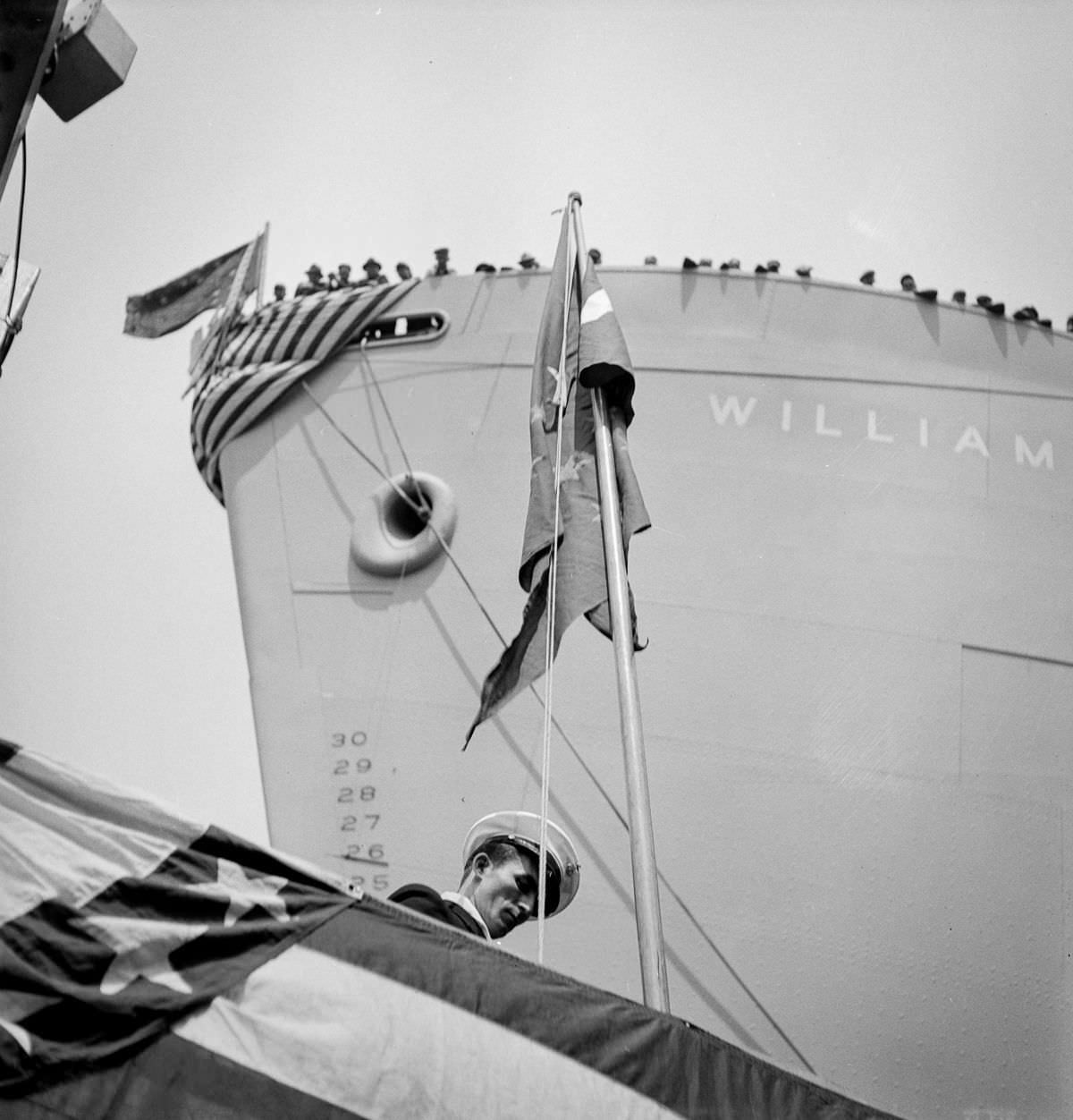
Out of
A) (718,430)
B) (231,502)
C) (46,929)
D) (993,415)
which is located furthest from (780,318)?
(46,929)

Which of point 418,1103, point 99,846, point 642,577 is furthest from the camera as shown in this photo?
point 642,577

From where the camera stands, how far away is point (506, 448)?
753cm

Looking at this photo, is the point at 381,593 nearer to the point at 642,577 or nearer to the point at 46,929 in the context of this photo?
the point at 642,577

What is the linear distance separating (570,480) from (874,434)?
367 centimetres

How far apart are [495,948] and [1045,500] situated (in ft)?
18.8

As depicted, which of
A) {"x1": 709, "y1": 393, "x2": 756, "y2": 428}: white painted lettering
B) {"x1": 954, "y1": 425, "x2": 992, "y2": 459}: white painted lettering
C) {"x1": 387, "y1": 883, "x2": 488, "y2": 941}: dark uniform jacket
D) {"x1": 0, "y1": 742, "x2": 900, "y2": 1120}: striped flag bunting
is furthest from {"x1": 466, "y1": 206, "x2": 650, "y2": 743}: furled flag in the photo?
{"x1": 954, "y1": 425, "x2": 992, "y2": 459}: white painted lettering

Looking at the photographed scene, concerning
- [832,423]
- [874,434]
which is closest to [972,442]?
[874,434]

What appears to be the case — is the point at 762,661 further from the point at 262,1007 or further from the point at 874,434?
the point at 262,1007

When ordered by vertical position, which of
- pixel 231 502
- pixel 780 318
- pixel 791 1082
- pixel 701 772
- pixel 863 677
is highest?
pixel 780 318

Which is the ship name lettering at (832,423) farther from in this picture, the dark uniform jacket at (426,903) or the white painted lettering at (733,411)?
the dark uniform jacket at (426,903)

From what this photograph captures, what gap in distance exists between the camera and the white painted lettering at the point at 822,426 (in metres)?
7.46

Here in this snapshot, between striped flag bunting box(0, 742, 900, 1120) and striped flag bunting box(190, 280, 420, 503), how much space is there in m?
5.56

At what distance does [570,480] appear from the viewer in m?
4.29

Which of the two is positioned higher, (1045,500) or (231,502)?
(1045,500)
